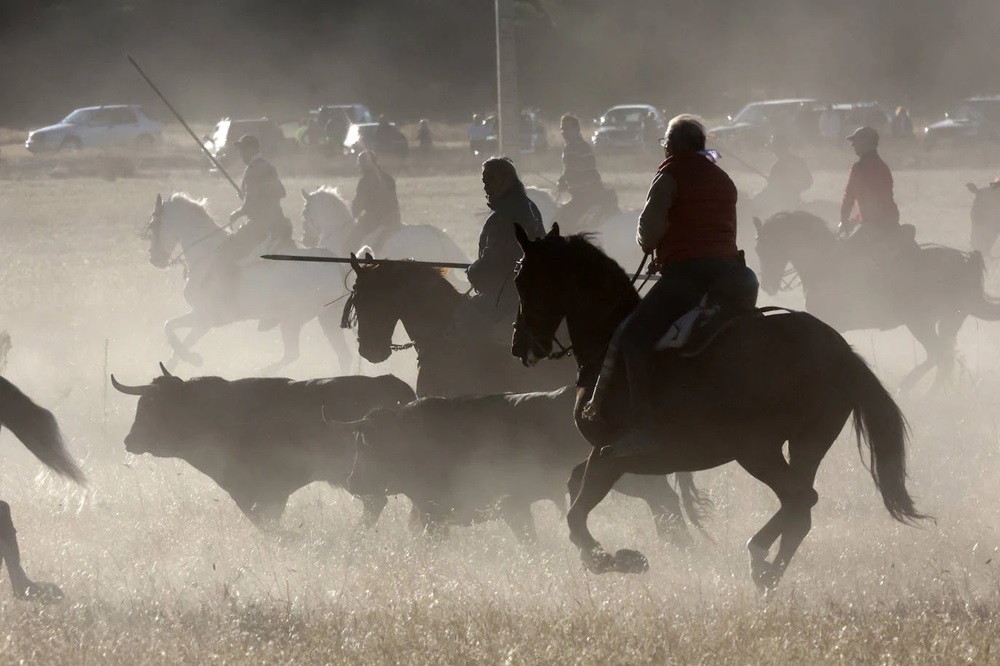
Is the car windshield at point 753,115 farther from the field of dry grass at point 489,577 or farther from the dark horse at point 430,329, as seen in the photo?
the dark horse at point 430,329

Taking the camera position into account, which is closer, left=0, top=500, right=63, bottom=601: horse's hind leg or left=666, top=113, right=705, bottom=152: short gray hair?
left=666, top=113, right=705, bottom=152: short gray hair

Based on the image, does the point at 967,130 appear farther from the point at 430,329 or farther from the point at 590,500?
the point at 590,500

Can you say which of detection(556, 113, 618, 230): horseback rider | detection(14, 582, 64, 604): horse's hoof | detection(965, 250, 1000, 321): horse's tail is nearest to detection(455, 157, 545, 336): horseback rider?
detection(14, 582, 64, 604): horse's hoof

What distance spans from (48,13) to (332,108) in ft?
91.1

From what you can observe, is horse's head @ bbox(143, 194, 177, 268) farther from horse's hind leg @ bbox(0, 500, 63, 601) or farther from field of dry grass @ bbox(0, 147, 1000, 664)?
horse's hind leg @ bbox(0, 500, 63, 601)

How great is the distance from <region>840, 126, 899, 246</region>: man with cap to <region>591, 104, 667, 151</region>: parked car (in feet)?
107

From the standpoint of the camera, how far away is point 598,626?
Answer: 708 centimetres

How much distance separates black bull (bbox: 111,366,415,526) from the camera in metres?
10.6

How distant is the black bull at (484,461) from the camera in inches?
367

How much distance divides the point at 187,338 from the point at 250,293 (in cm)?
104

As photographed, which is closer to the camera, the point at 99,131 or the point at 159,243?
the point at 159,243

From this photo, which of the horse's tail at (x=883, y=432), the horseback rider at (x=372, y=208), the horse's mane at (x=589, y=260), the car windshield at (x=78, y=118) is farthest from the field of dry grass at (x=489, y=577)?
the car windshield at (x=78, y=118)

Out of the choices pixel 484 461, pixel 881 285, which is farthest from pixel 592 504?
pixel 881 285

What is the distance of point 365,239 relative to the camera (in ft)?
67.1
